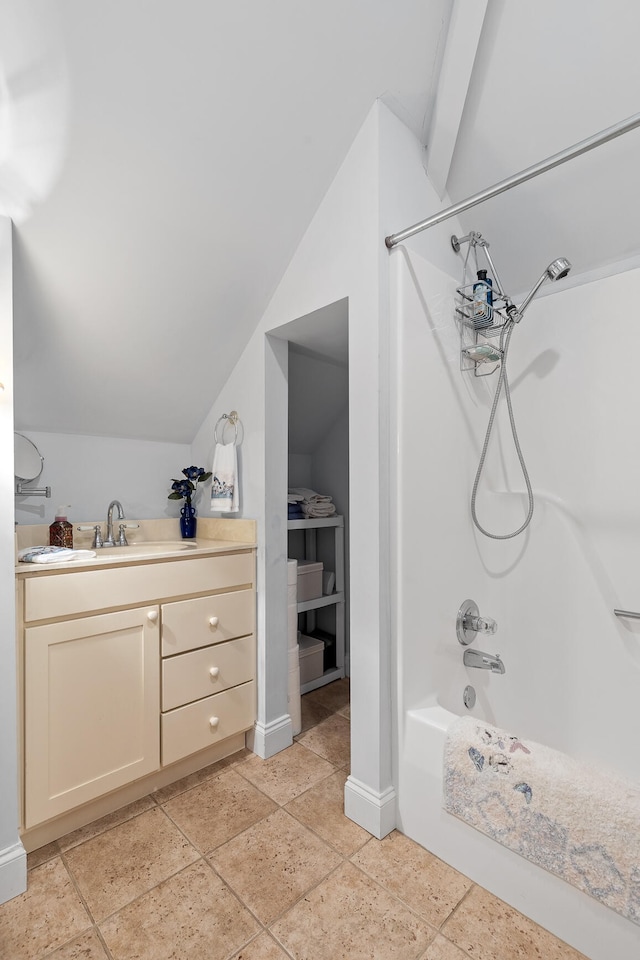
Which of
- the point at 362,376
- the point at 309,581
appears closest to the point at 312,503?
the point at 309,581

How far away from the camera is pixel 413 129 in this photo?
1.77 m

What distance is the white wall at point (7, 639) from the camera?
1.35 m

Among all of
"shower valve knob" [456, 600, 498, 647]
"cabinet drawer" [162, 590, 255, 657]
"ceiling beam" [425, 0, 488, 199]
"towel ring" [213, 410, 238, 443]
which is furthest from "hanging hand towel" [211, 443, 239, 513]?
"ceiling beam" [425, 0, 488, 199]

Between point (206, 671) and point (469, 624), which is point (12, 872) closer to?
point (206, 671)

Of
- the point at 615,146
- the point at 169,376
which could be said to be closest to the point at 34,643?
the point at 169,376

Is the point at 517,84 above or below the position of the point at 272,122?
above

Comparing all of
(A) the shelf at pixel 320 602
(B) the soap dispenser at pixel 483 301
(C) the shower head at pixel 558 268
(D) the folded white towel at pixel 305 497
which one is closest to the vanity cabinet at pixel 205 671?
(A) the shelf at pixel 320 602

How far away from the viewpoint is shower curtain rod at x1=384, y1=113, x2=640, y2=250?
113cm

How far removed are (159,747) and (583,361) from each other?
2199mm

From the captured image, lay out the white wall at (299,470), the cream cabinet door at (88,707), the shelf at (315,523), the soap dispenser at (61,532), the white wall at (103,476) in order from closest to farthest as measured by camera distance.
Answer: the cream cabinet door at (88,707) < the soap dispenser at (61,532) < the white wall at (103,476) < the shelf at (315,523) < the white wall at (299,470)

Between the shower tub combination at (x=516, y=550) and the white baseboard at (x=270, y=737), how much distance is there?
2.24ft

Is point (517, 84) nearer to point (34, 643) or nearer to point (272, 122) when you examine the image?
point (272, 122)

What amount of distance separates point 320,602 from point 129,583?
4.09 feet

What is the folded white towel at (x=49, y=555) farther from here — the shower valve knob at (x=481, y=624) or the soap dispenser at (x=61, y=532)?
the shower valve knob at (x=481, y=624)
